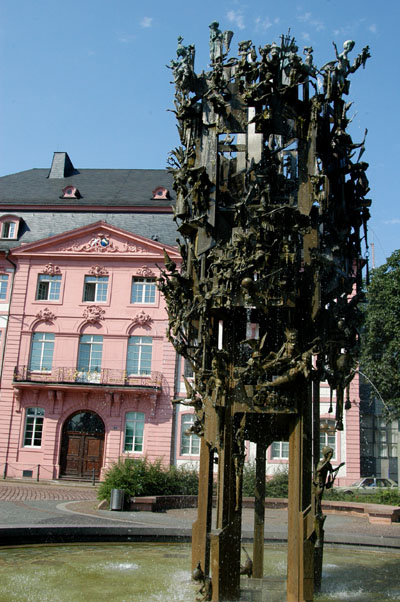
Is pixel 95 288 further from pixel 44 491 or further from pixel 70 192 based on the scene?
pixel 44 491

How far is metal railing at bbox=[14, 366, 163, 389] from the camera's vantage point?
3606 centimetres

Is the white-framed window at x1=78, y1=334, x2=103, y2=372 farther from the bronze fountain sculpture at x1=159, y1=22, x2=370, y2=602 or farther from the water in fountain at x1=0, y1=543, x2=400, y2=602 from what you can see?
the bronze fountain sculpture at x1=159, y1=22, x2=370, y2=602

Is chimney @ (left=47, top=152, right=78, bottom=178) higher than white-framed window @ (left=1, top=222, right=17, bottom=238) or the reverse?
higher

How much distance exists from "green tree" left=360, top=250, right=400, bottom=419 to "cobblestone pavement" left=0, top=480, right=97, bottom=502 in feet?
61.7

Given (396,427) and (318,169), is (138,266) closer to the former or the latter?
(396,427)

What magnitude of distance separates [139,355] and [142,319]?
211 centimetres

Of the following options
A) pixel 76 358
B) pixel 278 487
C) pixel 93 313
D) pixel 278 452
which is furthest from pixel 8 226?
pixel 278 487

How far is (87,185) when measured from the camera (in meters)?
44.1

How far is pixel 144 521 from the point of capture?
57.8ft

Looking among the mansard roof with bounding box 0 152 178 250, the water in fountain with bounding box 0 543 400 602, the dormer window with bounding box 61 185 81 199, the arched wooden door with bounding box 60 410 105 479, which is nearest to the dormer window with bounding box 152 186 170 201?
the mansard roof with bounding box 0 152 178 250

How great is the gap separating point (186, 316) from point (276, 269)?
1718mm

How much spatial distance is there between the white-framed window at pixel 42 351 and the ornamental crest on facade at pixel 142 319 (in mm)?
5093

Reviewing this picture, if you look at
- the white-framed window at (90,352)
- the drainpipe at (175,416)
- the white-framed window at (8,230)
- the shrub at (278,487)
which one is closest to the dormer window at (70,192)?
the white-framed window at (8,230)

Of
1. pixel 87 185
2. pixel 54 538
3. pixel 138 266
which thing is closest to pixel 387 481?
pixel 138 266
